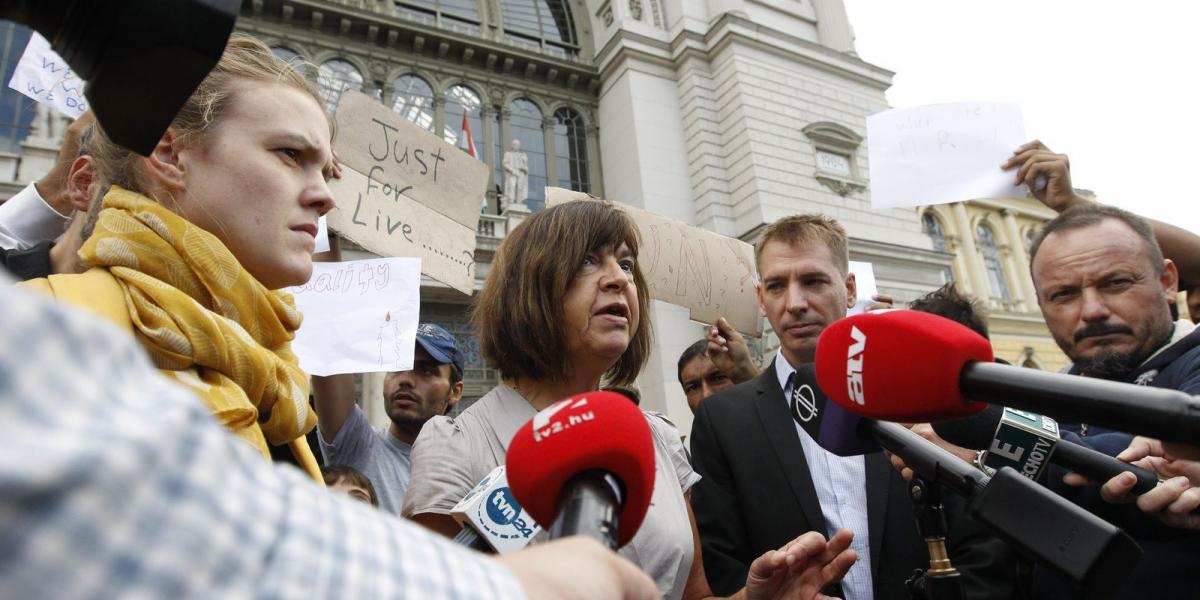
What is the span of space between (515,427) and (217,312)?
77cm

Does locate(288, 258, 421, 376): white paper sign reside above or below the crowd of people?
above

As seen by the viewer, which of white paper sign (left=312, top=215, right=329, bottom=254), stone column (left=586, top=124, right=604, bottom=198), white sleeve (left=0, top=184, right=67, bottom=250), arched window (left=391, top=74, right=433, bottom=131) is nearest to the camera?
white sleeve (left=0, top=184, right=67, bottom=250)

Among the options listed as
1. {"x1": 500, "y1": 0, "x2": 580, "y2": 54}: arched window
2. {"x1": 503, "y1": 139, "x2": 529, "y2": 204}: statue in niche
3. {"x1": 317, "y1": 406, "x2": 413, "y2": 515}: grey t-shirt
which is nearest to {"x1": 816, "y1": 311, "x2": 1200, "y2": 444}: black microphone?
{"x1": 317, "y1": 406, "x2": 413, "y2": 515}: grey t-shirt

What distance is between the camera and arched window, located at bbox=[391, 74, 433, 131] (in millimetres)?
14062

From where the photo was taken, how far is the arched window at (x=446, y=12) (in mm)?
15403

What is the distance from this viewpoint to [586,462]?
2.76ft

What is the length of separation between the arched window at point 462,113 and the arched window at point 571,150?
173cm

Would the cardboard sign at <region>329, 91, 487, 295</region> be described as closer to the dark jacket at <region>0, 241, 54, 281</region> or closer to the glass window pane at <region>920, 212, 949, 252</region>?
the dark jacket at <region>0, 241, 54, 281</region>

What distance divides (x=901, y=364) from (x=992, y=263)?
28.6 metres

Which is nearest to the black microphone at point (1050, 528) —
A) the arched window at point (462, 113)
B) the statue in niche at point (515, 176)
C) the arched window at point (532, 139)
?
the statue in niche at point (515, 176)

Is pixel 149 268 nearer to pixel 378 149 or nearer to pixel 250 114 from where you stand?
pixel 250 114

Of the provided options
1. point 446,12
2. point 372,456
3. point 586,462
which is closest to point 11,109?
point 446,12

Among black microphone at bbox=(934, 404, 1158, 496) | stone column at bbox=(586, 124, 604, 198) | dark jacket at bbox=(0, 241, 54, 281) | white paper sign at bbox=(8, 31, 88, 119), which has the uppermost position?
stone column at bbox=(586, 124, 604, 198)

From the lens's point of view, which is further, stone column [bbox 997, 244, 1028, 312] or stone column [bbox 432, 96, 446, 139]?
stone column [bbox 997, 244, 1028, 312]
